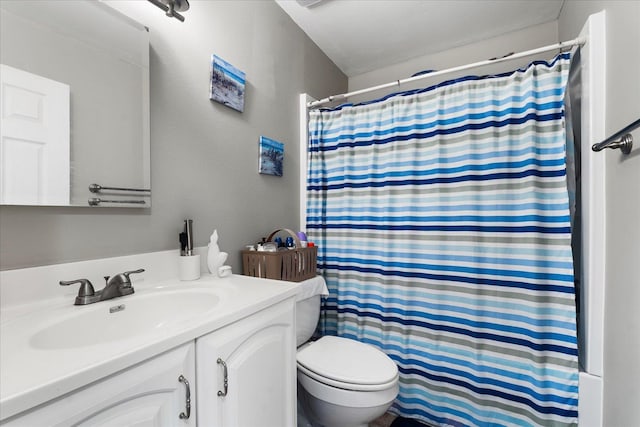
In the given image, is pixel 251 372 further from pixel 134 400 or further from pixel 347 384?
pixel 347 384

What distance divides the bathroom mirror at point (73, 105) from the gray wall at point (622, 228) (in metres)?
1.61

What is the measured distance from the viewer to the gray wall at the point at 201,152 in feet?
2.71

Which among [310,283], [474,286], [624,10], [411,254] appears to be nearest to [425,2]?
[624,10]

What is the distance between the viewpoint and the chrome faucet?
31.3 inches

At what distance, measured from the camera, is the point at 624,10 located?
3.08 ft

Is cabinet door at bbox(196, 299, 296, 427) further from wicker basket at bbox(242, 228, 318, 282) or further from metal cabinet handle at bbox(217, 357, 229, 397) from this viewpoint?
wicker basket at bbox(242, 228, 318, 282)

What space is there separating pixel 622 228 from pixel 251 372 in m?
1.32

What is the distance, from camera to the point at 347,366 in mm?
1229

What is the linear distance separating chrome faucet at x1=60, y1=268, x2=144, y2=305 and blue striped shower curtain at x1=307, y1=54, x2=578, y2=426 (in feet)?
3.65

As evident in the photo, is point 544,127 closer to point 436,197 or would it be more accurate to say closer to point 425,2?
point 436,197

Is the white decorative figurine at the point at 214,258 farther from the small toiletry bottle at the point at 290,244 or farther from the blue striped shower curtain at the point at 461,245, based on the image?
the blue striped shower curtain at the point at 461,245

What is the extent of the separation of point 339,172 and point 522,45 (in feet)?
5.16

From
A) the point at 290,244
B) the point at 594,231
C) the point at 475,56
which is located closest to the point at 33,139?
the point at 290,244

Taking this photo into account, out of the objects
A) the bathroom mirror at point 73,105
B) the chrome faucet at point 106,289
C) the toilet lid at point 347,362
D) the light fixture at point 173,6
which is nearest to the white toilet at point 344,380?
the toilet lid at point 347,362
